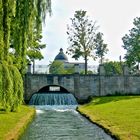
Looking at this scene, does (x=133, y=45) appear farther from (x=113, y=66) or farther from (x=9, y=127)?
(x=9, y=127)

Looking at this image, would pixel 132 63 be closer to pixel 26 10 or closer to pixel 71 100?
pixel 71 100

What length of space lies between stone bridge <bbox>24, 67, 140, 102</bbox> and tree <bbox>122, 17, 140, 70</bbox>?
42.2 ft

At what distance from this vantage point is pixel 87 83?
2076 inches

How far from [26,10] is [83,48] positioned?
46.5 metres

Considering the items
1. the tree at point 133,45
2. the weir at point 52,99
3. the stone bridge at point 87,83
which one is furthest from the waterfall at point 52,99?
the tree at point 133,45

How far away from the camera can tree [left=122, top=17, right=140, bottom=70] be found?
220 ft

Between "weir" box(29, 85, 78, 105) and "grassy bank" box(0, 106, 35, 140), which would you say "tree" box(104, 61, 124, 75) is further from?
"grassy bank" box(0, 106, 35, 140)

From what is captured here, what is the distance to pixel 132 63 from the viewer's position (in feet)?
224

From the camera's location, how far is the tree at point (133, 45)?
67188mm

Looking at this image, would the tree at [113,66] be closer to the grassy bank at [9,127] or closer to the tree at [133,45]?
the tree at [133,45]

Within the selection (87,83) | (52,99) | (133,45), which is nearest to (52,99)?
(52,99)

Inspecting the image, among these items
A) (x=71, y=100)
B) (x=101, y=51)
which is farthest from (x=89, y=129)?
(x=101, y=51)

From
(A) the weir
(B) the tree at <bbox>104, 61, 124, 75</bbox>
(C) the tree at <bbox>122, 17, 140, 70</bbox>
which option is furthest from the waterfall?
(B) the tree at <bbox>104, 61, 124, 75</bbox>

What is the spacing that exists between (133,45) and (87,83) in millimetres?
18422
